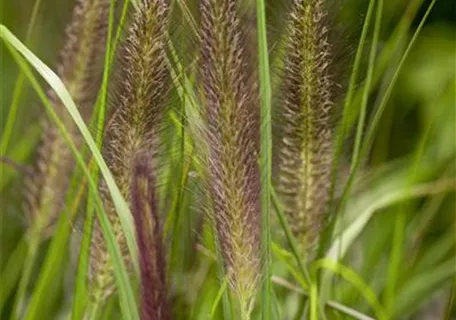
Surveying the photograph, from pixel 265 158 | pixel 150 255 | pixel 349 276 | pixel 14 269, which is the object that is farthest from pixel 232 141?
pixel 14 269

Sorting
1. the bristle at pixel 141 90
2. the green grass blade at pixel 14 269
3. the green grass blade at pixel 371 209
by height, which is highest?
the bristle at pixel 141 90

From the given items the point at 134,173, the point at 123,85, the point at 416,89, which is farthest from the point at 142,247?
the point at 416,89

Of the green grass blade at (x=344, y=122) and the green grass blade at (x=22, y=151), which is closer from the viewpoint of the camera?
the green grass blade at (x=344, y=122)

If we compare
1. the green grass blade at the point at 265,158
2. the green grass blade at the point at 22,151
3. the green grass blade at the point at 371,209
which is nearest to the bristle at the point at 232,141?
the green grass blade at the point at 265,158

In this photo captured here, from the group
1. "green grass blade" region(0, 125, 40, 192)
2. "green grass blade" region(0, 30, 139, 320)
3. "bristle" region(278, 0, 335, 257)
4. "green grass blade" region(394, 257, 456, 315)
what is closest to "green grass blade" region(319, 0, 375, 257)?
"bristle" region(278, 0, 335, 257)

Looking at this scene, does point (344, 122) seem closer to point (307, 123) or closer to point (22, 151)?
point (307, 123)

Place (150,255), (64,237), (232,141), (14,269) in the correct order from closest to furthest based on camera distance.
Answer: (150,255)
(232,141)
(64,237)
(14,269)

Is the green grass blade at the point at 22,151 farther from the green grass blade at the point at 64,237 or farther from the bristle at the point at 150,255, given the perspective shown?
the bristle at the point at 150,255

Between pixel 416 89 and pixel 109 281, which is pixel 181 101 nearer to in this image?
pixel 109 281
